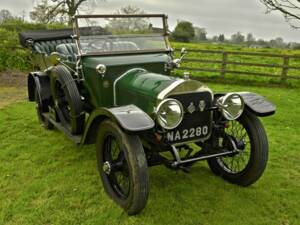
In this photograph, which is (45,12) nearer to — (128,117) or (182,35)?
(182,35)

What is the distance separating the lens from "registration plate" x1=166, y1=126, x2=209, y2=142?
3230 mm

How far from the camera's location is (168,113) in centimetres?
296

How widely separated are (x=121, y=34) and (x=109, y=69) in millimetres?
696

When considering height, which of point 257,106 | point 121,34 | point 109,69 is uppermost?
point 121,34

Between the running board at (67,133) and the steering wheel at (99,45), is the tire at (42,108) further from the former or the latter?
the steering wheel at (99,45)

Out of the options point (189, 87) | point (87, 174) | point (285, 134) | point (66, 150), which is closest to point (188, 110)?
point (189, 87)

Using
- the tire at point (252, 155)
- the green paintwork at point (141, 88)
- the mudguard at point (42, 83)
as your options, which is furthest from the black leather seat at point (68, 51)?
the tire at point (252, 155)

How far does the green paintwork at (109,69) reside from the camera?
12.8 ft

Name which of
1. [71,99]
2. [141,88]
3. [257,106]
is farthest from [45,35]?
[257,106]

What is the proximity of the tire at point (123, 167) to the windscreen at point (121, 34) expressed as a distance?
129cm

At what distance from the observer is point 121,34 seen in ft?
14.1

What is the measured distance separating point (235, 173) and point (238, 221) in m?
0.76

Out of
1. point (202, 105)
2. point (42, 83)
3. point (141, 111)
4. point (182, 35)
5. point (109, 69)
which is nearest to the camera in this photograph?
point (141, 111)

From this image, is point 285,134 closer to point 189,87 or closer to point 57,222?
point 189,87
